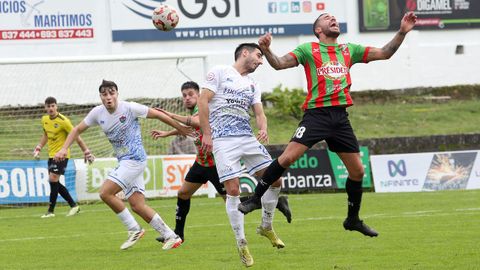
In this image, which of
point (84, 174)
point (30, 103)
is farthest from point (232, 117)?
point (30, 103)

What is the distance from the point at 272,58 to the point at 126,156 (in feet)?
9.83

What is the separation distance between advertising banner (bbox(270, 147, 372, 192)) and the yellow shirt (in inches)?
236

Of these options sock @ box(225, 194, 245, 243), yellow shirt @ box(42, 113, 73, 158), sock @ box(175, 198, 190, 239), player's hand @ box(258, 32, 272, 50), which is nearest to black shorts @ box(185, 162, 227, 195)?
sock @ box(175, 198, 190, 239)

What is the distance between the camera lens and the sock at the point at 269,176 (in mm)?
10906

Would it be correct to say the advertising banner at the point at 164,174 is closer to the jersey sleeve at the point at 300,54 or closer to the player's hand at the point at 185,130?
the player's hand at the point at 185,130

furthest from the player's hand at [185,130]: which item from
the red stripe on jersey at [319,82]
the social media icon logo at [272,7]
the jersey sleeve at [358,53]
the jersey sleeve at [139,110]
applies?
the social media icon logo at [272,7]

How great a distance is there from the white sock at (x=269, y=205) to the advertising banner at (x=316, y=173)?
12.2m

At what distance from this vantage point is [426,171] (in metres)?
24.3

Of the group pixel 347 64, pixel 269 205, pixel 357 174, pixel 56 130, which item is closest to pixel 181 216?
pixel 269 205

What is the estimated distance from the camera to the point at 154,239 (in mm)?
14078

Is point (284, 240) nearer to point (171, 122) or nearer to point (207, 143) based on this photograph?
point (171, 122)

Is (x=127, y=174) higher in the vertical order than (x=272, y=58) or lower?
lower

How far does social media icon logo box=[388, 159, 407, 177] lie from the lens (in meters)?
24.2

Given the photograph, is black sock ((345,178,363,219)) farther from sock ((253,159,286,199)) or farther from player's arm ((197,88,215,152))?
player's arm ((197,88,215,152))
